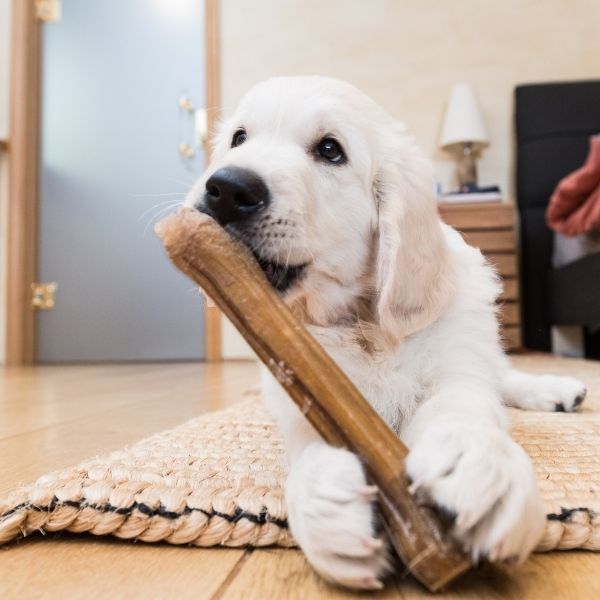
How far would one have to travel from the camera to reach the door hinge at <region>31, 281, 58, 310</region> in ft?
14.7

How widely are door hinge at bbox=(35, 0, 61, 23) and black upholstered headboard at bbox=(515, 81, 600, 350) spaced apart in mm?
3167

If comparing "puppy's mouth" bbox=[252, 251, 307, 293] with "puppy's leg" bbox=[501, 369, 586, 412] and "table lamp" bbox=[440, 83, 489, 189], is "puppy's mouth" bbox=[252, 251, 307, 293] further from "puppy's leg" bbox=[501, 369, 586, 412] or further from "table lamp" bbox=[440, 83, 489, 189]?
"table lamp" bbox=[440, 83, 489, 189]

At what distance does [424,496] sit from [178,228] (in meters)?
0.41

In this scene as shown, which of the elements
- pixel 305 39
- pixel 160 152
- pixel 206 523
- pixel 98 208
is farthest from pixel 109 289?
pixel 206 523

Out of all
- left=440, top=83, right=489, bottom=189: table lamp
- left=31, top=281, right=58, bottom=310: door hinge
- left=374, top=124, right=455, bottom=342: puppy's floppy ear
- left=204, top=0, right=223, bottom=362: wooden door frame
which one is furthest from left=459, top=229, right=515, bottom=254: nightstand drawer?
left=374, top=124, right=455, bottom=342: puppy's floppy ear

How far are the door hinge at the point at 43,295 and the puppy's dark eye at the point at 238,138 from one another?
356 cm

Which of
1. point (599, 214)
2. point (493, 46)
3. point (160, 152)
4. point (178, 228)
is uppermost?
point (493, 46)

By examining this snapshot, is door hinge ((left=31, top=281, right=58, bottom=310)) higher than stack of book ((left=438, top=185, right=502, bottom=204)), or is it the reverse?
stack of book ((left=438, top=185, right=502, bottom=204))

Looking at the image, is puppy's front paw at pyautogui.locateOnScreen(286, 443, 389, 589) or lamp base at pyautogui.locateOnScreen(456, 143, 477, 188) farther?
lamp base at pyautogui.locateOnScreen(456, 143, 477, 188)

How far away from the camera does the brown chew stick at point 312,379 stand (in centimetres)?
57

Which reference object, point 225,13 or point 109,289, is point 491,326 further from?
point 225,13

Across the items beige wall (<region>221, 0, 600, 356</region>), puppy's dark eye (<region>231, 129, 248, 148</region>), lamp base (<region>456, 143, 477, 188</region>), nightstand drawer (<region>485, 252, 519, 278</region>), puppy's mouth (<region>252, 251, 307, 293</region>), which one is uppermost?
beige wall (<region>221, 0, 600, 356</region>)

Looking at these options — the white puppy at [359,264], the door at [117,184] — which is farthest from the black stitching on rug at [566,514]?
the door at [117,184]

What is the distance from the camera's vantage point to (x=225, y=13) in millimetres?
4645
